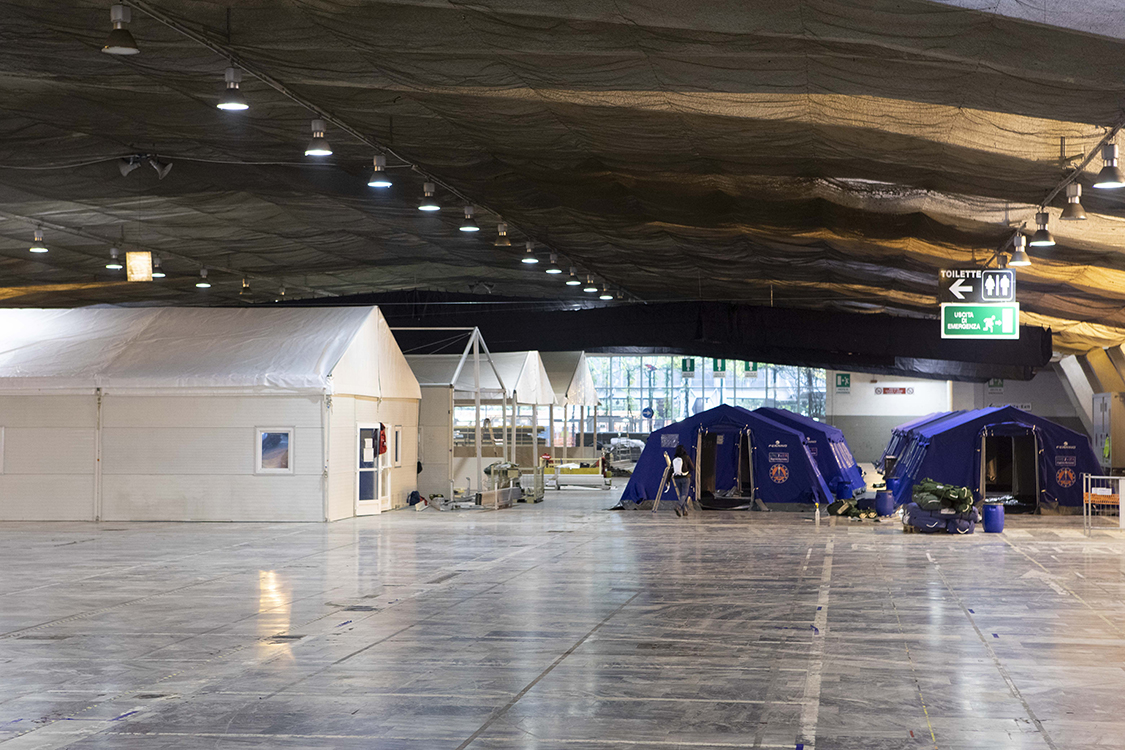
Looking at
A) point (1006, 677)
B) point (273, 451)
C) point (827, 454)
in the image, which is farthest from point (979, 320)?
point (1006, 677)

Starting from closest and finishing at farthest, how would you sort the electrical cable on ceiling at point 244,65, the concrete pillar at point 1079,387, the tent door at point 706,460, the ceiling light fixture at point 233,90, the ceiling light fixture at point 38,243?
the electrical cable on ceiling at point 244,65
the ceiling light fixture at point 233,90
the ceiling light fixture at point 38,243
the tent door at point 706,460
the concrete pillar at point 1079,387

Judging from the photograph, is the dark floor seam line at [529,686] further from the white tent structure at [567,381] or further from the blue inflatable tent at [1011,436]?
the white tent structure at [567,381]

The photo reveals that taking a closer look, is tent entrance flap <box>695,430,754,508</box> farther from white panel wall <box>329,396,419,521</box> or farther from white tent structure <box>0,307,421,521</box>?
white tent structure <box>0,307,421,521</box>

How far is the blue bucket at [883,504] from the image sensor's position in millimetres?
23734

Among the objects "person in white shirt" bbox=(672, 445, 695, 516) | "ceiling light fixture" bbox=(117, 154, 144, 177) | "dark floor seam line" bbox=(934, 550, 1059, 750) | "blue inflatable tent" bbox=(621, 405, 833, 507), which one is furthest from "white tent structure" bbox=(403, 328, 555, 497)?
"dark floor seam line" bbox=(934, 550, 1059, 750)

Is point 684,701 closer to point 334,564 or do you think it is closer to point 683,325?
point 334,564

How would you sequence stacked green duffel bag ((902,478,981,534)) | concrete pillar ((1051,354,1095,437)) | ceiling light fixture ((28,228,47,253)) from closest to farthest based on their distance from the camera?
stacked green duffel bag ((902,478,981,534)) < ceiling light fixture ((28,228,47,253)) < concrete pillar ((1051,354,1095,437))

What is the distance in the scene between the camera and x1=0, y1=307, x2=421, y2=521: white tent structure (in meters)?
22.7

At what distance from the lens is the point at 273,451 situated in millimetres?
22766

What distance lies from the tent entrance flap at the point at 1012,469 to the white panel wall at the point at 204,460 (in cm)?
1415

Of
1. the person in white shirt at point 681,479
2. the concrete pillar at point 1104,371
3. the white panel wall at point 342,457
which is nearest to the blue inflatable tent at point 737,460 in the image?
the person in white shirt at point 681,479

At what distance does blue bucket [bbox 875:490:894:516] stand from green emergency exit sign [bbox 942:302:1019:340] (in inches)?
151

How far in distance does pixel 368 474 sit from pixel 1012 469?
15.9 metres

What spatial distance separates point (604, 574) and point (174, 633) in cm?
575
